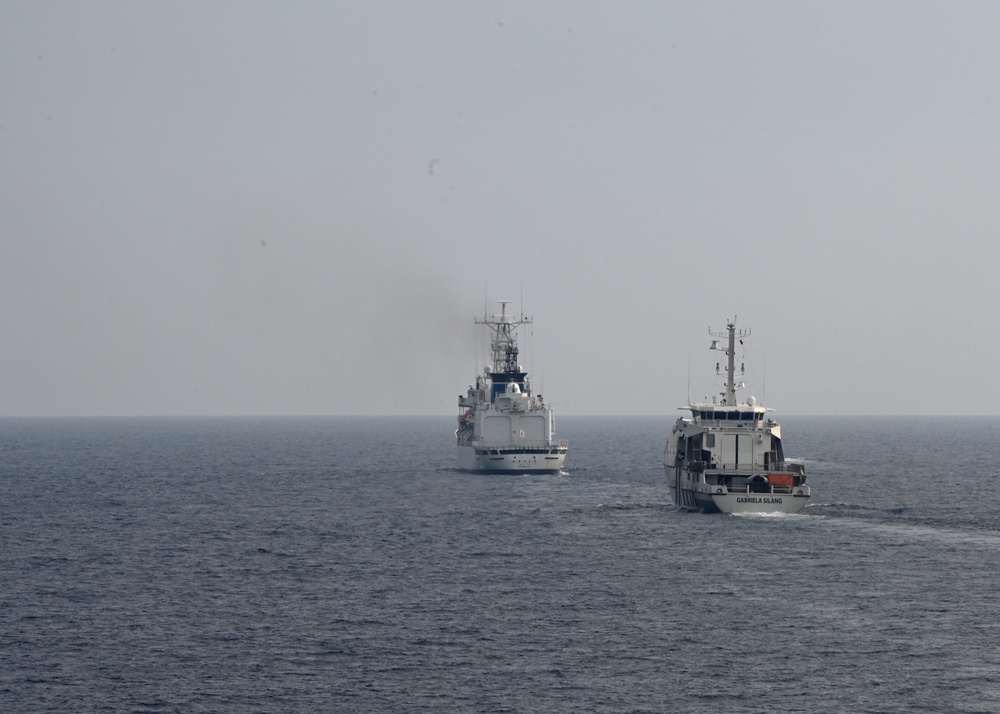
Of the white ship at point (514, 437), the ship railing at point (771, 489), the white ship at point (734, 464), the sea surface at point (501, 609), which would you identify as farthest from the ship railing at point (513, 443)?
the ship railing at point (771, 489)

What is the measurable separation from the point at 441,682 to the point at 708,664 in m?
12.0

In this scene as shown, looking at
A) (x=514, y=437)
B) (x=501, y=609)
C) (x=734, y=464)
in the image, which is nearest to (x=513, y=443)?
(x=514, y=437)

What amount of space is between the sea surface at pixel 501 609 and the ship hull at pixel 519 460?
33.1 m

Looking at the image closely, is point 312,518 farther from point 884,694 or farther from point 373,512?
point 884,694

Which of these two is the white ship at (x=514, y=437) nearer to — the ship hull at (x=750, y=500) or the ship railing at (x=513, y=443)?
the ship railing at (x=513, y=443)

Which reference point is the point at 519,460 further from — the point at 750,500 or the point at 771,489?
the point at 771,489

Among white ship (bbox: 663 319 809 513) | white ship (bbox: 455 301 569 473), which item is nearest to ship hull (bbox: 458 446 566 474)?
white ship (bbox: 455 301 569 473)

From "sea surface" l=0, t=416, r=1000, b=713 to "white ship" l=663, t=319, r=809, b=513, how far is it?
2.31 metres

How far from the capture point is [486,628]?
6019 cm

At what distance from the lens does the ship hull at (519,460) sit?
15112 cm

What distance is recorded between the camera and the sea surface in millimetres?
49312

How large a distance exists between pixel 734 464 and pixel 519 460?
167ft

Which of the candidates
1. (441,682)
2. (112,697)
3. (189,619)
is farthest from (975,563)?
(112,697)

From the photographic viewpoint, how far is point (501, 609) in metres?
64.7
